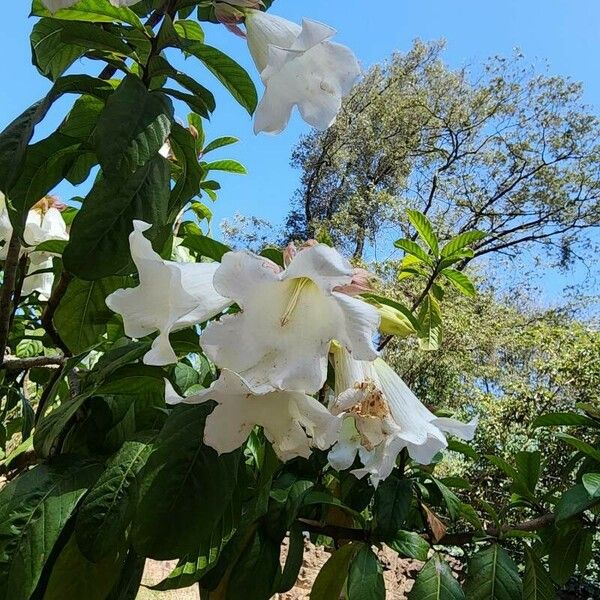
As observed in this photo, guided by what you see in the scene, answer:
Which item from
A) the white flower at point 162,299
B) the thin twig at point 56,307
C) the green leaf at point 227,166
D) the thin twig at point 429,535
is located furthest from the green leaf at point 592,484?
the green leaf at point 227,166

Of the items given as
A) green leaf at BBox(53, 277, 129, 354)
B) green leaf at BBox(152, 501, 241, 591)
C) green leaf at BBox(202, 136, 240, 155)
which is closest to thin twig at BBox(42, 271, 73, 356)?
green leaf at BBox(53, 277, 129, 354)

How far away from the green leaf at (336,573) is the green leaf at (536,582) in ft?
0.91

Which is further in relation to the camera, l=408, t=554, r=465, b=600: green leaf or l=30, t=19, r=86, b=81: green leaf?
l=408, t=554, r=465, b=600: green leaf

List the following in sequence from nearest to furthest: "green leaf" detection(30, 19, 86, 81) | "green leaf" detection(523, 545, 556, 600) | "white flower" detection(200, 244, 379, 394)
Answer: "white flower" detection(200, 244, 379, 394) → "green leaf" detection(30, 19, 86, 81) → "green leaf" detection(523, 545, 556, 600)

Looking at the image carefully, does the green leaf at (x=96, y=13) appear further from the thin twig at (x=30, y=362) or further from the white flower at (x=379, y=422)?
the thin twig at (x=30, y=362)

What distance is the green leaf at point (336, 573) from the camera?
1014 millimetres

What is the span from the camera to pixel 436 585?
0.96 metres

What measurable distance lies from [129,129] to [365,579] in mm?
706

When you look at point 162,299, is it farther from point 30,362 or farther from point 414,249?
point 414,249

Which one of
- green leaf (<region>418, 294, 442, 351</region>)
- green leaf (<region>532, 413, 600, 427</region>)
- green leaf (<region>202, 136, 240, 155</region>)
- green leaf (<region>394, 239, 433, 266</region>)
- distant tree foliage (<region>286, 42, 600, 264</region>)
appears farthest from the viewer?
distant tree foliage (<region>286, 42, 600, 264</region>)

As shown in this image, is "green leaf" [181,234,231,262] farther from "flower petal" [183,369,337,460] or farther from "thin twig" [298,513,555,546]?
"thin twig" [298,513,555,546]

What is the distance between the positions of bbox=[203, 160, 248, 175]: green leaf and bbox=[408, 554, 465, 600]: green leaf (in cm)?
97

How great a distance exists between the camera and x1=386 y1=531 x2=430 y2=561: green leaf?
0.97 metres

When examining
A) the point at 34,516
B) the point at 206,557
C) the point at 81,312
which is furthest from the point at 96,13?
the point at 206,557
